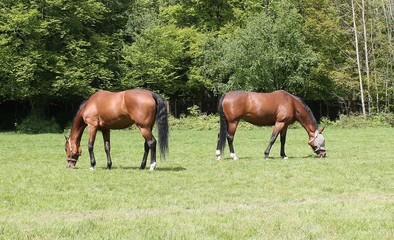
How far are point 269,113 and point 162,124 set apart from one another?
15.8 ft

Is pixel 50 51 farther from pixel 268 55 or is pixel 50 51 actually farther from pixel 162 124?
pixel 162 124

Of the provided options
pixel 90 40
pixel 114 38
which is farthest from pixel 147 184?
pixel 114 38

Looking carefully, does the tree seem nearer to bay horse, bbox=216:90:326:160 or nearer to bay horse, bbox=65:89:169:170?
bay horse, bbox=216:90:326:160

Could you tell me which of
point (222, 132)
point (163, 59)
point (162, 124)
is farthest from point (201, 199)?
point (163, 59)

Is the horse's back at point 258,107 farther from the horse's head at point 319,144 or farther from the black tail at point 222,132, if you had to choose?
the horse's head at point 319,144

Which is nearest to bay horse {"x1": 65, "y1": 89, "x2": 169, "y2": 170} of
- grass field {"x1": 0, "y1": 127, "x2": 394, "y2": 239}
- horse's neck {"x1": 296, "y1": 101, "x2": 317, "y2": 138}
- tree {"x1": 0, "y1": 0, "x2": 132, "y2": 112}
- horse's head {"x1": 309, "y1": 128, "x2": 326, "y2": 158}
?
grass field {"x1": 0, "y1": 127, "x2": 394, "y2": 239}

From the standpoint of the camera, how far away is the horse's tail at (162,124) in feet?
46.2

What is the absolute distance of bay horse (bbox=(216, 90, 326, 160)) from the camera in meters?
17.7

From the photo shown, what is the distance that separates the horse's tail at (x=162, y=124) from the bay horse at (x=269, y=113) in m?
3.60

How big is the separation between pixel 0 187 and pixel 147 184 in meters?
2.98

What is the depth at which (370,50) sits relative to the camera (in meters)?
45.6

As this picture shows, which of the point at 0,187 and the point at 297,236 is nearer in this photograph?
the point at 297,236

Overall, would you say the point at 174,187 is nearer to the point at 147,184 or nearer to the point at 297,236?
the point at 147,184

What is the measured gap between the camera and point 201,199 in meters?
10.1
